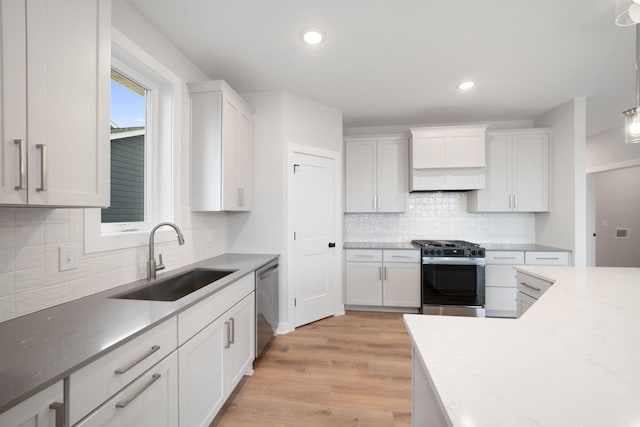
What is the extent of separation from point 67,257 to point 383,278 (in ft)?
10.5

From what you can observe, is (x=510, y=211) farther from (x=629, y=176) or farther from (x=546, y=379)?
(x=546, y=379)

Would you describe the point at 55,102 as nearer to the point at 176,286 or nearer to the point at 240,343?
the point at 176,286

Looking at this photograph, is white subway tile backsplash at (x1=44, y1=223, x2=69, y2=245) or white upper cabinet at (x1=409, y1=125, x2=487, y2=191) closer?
white subway tile backsplash at (x1=44, y1=223, x2=69, y2=245)

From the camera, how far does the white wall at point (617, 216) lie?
198 inches

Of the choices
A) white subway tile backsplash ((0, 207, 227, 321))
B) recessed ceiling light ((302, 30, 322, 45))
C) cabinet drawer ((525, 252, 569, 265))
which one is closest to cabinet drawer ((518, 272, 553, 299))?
cabinet drawer ((525, 252, 569, 265))

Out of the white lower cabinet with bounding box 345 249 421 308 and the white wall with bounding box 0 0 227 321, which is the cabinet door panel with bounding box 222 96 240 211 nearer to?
the white wall with bounding box 0 0 227 321

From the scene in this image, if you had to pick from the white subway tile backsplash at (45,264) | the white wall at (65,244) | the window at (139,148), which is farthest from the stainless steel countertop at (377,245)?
the white subway tile backsplash at (45,264)

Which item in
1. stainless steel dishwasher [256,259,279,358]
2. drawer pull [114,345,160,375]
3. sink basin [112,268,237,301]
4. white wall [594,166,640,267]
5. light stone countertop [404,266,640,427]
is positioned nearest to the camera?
light stone countertop [404,266,640,427]

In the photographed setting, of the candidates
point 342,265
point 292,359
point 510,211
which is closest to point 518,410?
point 292,359

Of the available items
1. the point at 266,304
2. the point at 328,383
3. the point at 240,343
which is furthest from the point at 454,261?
the point at 240,343

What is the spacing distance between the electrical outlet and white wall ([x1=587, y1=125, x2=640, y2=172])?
6.42m

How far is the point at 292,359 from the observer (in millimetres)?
2541

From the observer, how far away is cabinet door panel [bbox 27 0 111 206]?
39.3 inches

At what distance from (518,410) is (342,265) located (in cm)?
315
